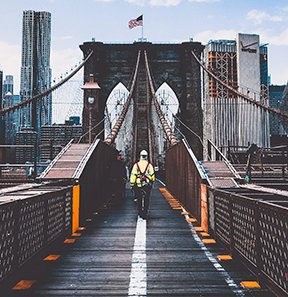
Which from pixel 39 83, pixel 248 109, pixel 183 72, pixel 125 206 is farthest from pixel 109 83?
pixel 39 83

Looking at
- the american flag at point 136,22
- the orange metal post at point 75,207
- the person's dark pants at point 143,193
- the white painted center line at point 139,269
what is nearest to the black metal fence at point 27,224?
the orange metal post at point 75,207

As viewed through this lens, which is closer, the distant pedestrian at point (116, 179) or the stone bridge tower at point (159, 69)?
the distant pedestrian at point (116, 179)

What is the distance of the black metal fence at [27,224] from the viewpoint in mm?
3539

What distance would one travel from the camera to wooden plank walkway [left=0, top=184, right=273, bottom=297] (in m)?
3.74

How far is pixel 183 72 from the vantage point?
133ft

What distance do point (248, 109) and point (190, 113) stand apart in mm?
75979

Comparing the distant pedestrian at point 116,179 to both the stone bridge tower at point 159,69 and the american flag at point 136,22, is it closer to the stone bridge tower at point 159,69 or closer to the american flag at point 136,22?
the stone bridge tower at point 159,69

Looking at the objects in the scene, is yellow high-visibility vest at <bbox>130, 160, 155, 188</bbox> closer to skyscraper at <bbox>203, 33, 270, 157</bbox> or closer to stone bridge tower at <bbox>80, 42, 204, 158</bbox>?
stone bridge tower at <bbox>80, 42, 204, 158</bbox>

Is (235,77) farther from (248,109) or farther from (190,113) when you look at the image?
(190,113)

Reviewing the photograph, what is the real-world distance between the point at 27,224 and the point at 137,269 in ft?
4.62

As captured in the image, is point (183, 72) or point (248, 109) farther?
point (248, 109)

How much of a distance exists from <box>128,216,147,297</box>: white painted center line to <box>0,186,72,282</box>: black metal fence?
1205 mm

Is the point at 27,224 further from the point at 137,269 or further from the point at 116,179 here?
the point at 116,179

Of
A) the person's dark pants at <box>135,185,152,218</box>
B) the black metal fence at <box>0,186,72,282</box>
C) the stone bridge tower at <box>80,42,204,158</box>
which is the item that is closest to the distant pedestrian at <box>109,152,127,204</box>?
the person's dark pants at <box>135,185,152,218</box>
